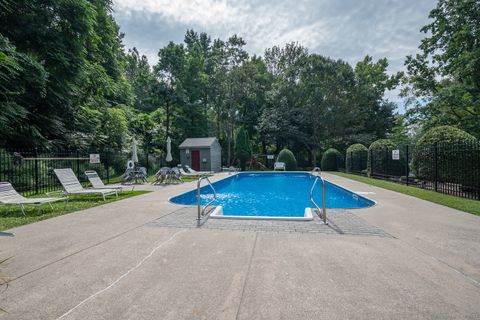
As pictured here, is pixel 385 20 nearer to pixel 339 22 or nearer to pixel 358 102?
pixel 339 22

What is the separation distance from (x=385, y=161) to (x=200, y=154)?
15.9 meters

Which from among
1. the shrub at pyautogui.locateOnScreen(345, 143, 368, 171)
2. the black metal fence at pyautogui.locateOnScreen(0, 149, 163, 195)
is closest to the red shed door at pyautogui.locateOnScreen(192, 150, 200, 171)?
the black metal fence at pyautogui.locateOnScreen(0, 149, 163, 195)

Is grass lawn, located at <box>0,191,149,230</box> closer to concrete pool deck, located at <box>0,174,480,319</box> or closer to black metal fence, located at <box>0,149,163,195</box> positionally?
concrete pool deck, located at <box>0,174,480,319</box>

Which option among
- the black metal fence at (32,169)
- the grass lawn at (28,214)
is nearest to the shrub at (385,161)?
the grass lawn at (28,214)

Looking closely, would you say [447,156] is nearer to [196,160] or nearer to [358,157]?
[358,157]

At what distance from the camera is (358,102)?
25516 millimetres

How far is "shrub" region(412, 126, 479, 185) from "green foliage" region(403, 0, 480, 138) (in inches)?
274

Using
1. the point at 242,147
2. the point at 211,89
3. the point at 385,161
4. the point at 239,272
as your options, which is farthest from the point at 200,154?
the point at 239,272

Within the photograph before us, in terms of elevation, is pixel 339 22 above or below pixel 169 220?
above

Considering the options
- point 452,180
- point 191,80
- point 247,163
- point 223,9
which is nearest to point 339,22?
point 223,9

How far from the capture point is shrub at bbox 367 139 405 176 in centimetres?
1292

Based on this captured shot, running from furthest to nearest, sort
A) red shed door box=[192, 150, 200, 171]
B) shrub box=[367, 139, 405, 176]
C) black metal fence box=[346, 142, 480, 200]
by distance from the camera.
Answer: red shed door box=[192, 150, 200, 171] → shrub box=[367, 139, 405, 176] → black metal fence box=[346, 142, 480, 200]

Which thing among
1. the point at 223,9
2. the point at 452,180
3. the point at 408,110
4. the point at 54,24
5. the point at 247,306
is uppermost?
the point at 54,24

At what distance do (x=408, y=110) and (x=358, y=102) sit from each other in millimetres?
7337
